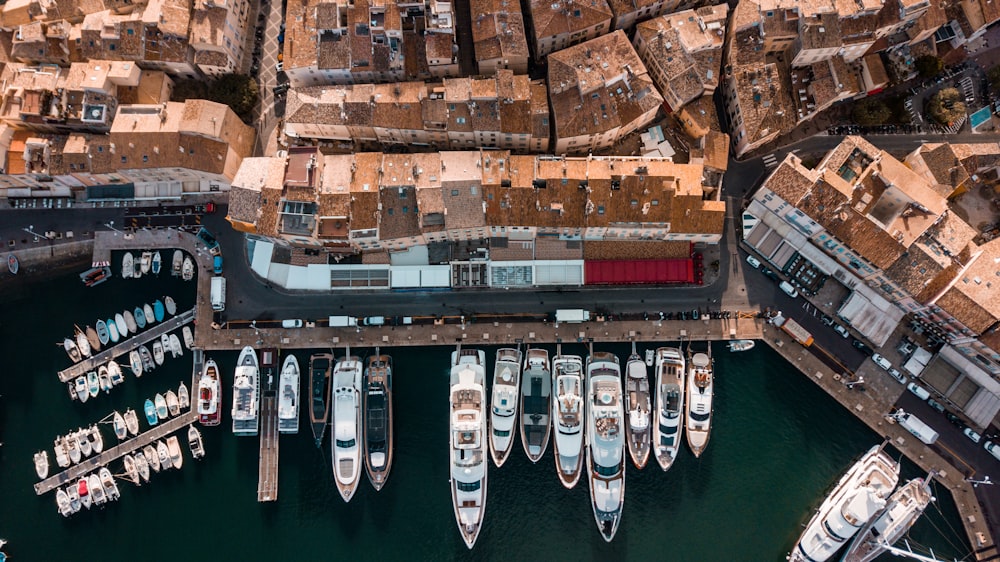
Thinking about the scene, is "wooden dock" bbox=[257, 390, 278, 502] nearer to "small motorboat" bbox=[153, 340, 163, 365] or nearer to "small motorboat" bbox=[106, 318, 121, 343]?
"small motorboat" bbox=[153, 340, 163, 365]

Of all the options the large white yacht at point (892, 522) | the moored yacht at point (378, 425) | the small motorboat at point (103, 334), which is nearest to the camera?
the large white yacht at point (892, 522)

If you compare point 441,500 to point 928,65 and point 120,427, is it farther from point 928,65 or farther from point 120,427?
point 928,65

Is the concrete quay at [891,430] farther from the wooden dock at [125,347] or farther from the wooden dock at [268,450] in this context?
the wooden dock at [125,347]

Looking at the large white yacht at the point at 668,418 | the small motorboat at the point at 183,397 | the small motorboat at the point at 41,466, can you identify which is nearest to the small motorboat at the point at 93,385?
the small motorboat at the point at 41,466

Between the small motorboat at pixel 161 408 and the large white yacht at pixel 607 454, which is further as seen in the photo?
the small motorboat at pixel 161 408

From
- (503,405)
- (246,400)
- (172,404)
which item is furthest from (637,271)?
(172,404)

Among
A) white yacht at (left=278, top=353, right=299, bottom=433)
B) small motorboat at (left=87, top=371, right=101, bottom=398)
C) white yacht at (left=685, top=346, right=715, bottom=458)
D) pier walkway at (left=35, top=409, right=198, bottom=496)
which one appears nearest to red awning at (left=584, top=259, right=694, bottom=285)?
white yacht at (left=685, top=346, right=715, bottom=458)

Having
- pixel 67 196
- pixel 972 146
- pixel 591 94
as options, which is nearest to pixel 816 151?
pixel 972 146

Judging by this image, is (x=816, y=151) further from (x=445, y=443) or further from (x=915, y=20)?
(x=445, y=443)
